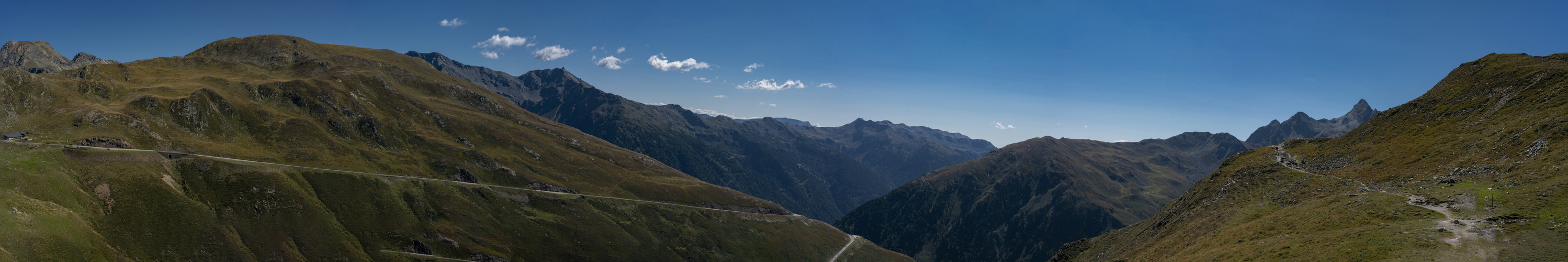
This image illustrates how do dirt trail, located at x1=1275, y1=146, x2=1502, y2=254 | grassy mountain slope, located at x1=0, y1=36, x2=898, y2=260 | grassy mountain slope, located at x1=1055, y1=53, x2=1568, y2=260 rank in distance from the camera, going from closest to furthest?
dirt trail, located at x1=1275, y1=146, x2=1502, y2=254 → grassy mountain slope, located at x1=1055, y1=53, x2=1568, y2=260 → grassy mountain slope, located at x1=0, y1=36, x2=898, y2=260

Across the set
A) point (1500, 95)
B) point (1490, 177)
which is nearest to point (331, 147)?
point (1490, 177)

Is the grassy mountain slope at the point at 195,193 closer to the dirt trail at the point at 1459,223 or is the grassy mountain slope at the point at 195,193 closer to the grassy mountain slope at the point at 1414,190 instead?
the grassy mountain slope at the point at 1414,190

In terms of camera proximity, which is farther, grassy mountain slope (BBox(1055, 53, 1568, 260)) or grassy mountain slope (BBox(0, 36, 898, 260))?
grassy mountain slope (BBox(0, 36, 898, 260))

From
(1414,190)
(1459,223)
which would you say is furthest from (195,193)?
(1414,190)

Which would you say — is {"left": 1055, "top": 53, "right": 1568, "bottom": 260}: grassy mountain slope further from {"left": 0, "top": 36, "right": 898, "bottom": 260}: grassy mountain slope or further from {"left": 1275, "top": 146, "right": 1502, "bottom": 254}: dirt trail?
{"left": 0, "top": 36, "right": 898, "bottom": 260}: grassy mountain slope

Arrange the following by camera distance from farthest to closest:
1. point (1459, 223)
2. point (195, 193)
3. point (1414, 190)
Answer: point (195, 193)
point (1414, 190)
point (1459, 223)

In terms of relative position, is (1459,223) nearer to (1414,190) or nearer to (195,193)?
(1414,190)

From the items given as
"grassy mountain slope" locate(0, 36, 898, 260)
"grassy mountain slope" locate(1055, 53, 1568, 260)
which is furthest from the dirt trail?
"grassy mountain slope" locate(0, 36, 898, 260)

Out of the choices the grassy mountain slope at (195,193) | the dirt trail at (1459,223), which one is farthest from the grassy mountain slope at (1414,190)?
the grassy mountain slope at (195,193)
